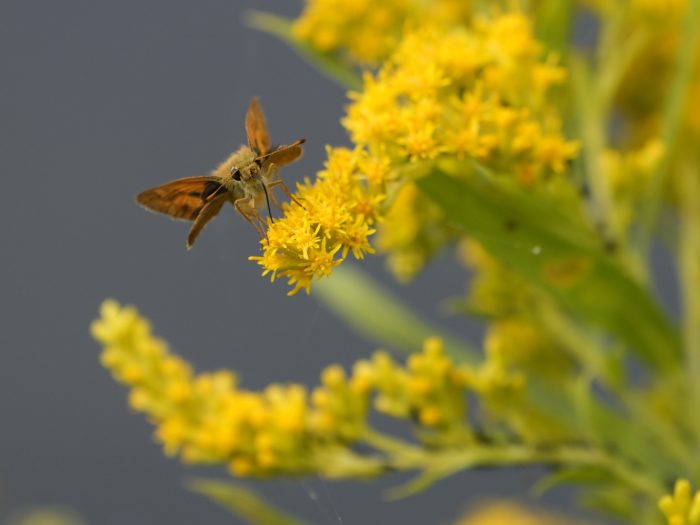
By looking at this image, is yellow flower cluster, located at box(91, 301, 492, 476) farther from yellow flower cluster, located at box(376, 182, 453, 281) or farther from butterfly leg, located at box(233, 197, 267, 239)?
butterfly leg, located at box(233, 197, 267, 239)

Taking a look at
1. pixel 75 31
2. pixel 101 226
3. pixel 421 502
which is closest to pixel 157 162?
pixel 101 226

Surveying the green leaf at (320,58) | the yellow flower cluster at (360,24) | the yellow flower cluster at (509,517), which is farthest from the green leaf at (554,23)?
the yellow flower cluster at (509,517)

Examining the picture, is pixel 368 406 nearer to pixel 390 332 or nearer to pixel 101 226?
pixel 390 332

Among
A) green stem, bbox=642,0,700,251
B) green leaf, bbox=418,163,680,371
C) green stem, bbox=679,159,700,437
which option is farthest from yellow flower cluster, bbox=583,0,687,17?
green leaf, bbox=418,163,680,371

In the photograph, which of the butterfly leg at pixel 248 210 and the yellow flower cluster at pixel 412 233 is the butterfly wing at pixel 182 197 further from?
the yellow flower cluster at pixel 412 233

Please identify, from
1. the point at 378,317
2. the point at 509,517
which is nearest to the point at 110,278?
the point at 509,517

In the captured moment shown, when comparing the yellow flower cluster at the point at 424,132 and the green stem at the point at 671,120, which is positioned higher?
the green stem at the point at 671,120

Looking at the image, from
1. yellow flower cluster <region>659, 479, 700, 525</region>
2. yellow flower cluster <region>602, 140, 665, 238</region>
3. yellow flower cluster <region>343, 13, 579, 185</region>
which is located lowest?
yellow flower cluster <region>659, 479, 700, 525</region>
